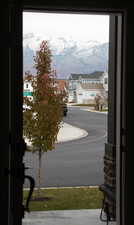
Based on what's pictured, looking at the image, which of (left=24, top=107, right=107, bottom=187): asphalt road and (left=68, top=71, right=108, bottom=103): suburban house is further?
(left=68, top=71, right=108, bottom=103): suburban house

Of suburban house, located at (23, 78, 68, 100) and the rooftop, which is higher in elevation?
the rooftop

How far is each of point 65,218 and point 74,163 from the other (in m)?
3.92

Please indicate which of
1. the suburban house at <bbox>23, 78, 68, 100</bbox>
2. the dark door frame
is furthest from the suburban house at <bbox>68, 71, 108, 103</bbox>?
the dark door frame

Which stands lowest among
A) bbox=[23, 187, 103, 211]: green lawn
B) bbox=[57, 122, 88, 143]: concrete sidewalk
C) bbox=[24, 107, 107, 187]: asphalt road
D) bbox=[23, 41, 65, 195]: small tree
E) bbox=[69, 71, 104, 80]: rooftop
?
bbox=[23, 187, 103, 211]: green lawn

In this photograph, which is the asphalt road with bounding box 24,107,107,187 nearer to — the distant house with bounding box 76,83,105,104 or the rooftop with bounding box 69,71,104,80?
the distant house with bounding box 76,83,105,104

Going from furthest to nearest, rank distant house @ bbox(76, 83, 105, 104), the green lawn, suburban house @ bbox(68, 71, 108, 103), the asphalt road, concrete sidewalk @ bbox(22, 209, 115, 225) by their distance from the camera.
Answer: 1. distant house @ bbox(76, 83, 105, 104)
2. suburban house @ bbox(68, 71, 108, 103)
3. the asphalt road
4. the green lawn
5. concrete sidewalk @ bbox(22, 209, 115, 225)

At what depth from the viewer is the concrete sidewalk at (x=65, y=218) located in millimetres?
4086

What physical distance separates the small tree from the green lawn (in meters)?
0.90

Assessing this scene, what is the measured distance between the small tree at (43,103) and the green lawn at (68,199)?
90 centimetres

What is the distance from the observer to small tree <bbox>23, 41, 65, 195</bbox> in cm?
523
